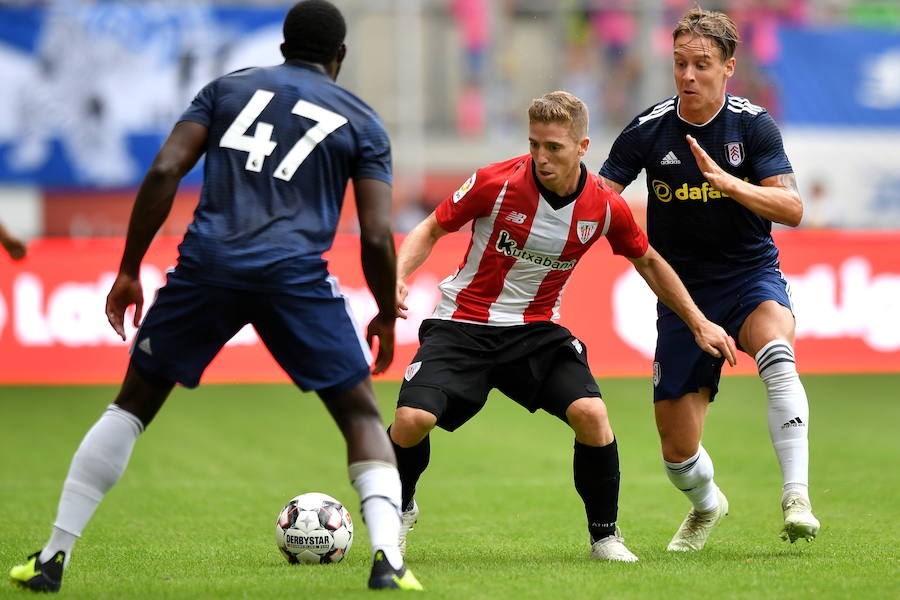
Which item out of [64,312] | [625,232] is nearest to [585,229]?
[625,232]

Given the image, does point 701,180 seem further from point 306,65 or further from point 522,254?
point 306,65

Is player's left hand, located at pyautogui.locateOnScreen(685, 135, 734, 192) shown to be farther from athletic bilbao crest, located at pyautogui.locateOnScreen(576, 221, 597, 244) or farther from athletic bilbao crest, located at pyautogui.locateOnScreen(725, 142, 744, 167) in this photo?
athletic bilbao crest, located at pyautogui.locateOnScreen(576, 221, 597, 244)

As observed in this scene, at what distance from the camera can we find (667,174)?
691 cm

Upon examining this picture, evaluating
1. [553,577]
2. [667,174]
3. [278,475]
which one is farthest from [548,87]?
[553,577]

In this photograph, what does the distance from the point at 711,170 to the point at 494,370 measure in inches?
54.8

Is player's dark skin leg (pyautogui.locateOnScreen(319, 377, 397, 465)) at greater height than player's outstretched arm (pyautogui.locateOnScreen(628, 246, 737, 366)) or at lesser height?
lesser

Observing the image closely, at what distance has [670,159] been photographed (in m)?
6.88

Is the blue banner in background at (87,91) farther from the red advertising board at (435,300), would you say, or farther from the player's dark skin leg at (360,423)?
the player's dark skin leg at (360,423)

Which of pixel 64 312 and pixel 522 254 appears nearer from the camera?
pixel 522 254

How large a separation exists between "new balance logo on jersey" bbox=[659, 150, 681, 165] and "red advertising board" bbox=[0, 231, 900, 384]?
26.3ft

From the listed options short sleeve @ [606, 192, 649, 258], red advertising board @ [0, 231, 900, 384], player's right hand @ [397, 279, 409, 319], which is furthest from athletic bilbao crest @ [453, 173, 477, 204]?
red advertising board @ [0, 231, 900, 384]

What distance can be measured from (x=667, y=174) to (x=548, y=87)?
1406 cm

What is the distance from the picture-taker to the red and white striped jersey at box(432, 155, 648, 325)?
6.43 meters

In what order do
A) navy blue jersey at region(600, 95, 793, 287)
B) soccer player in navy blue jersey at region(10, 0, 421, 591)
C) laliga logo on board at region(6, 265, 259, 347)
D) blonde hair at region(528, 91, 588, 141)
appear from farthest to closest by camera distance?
laliga logo on board at region(6, 265, 259, 347), navy blue jersey at region(600, 95, 793, 287), blonde hair at region(528, 91, 588, 141), soccer player in navy blue jersey at region(10, 0, 421, 591)
